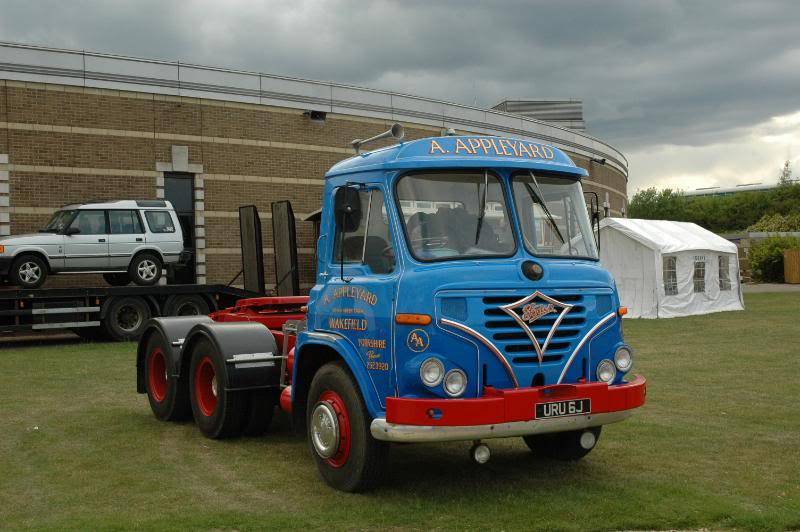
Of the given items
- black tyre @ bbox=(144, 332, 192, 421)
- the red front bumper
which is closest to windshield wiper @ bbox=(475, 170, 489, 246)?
the red front bumper

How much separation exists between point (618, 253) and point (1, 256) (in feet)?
57.2

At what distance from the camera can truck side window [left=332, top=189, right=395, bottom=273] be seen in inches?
248

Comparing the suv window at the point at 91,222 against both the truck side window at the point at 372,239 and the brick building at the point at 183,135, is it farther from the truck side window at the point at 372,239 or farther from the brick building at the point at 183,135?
the truck side window at the point at 372,239

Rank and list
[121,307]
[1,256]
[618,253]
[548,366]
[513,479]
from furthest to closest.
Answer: [618,253] → [121,307] → [1,256] → [513,479] → [548,366]

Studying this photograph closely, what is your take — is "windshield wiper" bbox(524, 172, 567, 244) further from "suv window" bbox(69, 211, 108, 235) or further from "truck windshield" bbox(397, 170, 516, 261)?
"suv window" bbox(69, 211, 108, 235)

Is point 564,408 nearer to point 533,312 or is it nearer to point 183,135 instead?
point 533,312

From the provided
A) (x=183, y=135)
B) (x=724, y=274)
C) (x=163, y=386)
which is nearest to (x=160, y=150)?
(x=183, y=135)

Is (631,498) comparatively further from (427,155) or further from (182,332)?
(182,332)

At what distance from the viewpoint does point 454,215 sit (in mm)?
6250

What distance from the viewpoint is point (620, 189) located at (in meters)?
46.4

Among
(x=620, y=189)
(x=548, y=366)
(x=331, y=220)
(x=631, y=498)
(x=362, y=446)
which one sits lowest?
(x=631, y=498)

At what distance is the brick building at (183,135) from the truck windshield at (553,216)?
17484 millimetres

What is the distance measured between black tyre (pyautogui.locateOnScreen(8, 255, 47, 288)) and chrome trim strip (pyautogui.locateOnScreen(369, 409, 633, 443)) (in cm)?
1449

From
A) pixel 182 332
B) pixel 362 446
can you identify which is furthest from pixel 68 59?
pixel 362 446
